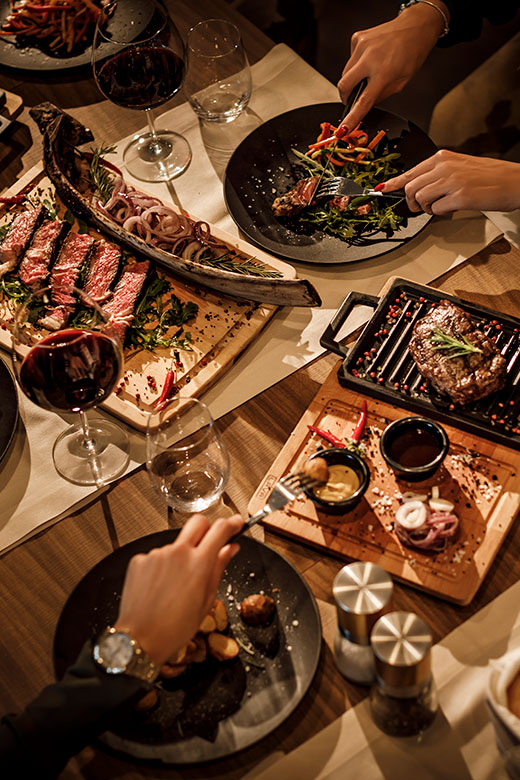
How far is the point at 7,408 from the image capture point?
2.07m

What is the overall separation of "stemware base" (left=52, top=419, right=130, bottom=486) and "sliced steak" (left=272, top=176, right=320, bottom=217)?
0.86 meters

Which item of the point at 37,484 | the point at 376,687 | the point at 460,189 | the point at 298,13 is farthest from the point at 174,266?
the point at 298,13

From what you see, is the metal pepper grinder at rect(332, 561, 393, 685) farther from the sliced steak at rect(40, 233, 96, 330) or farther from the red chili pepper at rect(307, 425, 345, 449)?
the sliced steak at rect(40, 233, 96, 330)

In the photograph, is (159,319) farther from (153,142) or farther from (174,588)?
(174,588)

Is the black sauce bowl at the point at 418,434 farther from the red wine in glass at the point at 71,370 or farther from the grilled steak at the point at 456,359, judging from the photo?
the red wine in glass at the point at 71,370

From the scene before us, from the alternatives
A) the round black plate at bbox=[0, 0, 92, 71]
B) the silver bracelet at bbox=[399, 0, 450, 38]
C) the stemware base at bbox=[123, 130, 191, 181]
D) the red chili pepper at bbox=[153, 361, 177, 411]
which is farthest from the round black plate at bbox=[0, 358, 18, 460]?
the silver bracelet at bbox=[399, 0, 450, 38]

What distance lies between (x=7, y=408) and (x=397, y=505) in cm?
108

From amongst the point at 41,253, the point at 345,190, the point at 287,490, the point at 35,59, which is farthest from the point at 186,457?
the point at 35,59

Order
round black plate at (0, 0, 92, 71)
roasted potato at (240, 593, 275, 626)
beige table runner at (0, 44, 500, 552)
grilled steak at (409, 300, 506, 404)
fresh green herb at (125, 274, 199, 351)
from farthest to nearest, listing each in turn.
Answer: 1. round black plate at (0, 0, 92, 71)
2. fresh green herb at (125, 274, 199, 351)
3. beige table runner at (0, 44, 500, 552)
4. grilled steak at (409, 300, 506, 404)
5. roasted potato at (240, 593, 275, 626)

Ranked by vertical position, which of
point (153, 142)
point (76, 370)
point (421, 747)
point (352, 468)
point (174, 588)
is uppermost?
point (76, 370)

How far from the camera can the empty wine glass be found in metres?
2.51

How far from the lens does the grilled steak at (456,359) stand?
6.08 ft

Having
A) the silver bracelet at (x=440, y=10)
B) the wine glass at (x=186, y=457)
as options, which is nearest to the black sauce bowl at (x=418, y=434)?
the wine glass at (x=186, y=457)

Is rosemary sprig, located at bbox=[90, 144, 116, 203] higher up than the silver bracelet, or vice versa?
rosemary sprig, located at bbox=[90, 144, 116, 203]
